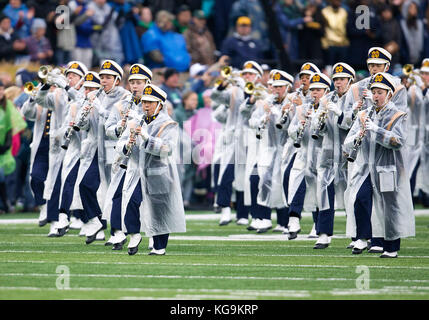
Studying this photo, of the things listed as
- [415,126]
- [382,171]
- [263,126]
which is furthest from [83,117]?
[415,126]

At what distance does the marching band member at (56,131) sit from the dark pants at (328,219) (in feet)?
13.9

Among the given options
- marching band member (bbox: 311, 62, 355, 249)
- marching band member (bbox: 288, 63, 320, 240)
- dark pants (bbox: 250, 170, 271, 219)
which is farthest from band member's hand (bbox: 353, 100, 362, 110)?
dark pants (bbox: 250, 170, 271, 219)

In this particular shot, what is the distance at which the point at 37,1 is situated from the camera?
89.2 ft

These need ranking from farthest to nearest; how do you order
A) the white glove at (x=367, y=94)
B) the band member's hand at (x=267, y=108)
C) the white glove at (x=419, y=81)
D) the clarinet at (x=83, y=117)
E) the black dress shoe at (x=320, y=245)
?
1. the white glove at (x=419, y=81)
2. the band member's hand at (x=267, y=108)
3. the clarinet at (x=83, y=117)
4. the black dress shoe at (x=320, y=245)
5. the white glove at (x=367, y=94)

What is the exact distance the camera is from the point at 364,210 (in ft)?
55.2

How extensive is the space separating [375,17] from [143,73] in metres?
13.0

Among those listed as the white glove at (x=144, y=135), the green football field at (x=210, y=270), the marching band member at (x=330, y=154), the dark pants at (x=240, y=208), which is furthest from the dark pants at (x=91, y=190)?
the dark pants at (x=240, y=208)

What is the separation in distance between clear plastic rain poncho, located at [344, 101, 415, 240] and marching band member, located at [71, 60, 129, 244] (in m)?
3.84

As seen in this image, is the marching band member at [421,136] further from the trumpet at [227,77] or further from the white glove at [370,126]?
the white glove at [370,126]

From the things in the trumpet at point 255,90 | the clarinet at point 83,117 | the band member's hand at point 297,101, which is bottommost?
the clarinet at point 83,117

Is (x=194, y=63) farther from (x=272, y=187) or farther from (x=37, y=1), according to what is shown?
(x=272, y=187)

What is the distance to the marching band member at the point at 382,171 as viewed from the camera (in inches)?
650

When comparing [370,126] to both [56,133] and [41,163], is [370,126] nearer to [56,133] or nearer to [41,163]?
[56,133]

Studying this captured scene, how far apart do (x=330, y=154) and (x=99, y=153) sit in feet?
11.3
